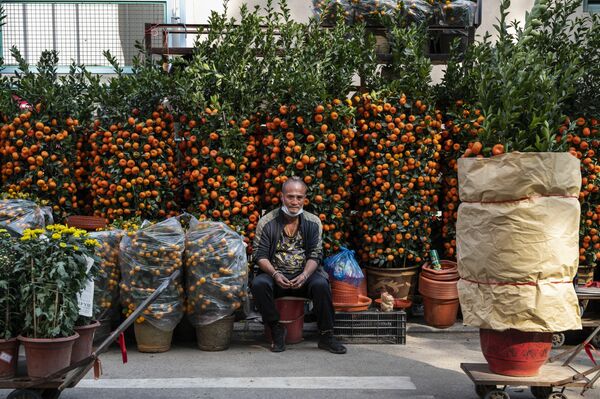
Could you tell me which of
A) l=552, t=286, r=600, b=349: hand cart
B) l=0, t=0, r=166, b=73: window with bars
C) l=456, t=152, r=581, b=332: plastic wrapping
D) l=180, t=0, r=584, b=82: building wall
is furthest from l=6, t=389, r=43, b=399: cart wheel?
l=180, t=0, r=584, b=82: building wall

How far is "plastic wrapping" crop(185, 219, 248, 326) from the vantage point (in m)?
6.43

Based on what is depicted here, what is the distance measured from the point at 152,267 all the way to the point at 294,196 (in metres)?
1.44

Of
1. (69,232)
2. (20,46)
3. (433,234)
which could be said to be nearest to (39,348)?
(69,232)

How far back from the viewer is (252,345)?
22.6 feet

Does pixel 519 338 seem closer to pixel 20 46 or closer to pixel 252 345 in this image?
pixel 252 345

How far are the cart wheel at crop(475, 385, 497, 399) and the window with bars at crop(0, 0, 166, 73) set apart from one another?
6.80 m

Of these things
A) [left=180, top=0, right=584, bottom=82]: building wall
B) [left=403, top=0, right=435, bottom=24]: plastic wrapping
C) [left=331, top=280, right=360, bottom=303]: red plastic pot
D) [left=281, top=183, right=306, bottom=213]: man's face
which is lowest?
[left=331, top=280, right=360, bottom=303]: red plastic pot

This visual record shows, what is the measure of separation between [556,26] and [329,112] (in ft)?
8.57

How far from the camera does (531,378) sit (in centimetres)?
480

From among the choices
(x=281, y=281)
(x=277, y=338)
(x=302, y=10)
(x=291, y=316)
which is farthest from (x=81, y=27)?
(x=277, y=338)

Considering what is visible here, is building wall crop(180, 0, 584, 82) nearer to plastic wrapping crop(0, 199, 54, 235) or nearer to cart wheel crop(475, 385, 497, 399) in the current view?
plastic wrapping crop(0, 199, 54, 235)

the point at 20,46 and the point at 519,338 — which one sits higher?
the point at 20,46

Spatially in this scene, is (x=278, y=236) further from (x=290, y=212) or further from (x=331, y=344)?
(x=331, y=344)

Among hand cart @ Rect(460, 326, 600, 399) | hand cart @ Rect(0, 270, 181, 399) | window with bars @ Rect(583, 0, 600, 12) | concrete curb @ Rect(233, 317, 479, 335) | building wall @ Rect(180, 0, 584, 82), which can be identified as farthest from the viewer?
window with bars @ Rect(583, 0, 600, 12)
